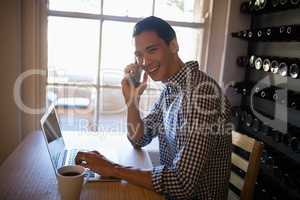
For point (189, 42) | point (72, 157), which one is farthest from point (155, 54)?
point (189, 42)

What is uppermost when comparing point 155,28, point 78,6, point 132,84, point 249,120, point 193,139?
point 78,6

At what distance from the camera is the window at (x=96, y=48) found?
207 centimetres

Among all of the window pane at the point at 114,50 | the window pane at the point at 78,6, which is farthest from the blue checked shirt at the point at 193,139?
the window pane at the point at 78,6

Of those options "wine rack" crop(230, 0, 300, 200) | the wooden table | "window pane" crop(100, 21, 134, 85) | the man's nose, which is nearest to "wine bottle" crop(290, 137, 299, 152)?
"wine rack" crop(230, 0, 300, 200)

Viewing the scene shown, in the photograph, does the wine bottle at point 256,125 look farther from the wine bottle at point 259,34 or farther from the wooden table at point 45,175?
the wooden table at point 45,175

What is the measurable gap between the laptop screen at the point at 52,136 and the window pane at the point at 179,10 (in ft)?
3.84

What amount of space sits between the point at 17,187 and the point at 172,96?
681 mm

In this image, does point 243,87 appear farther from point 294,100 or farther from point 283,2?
point 283,2

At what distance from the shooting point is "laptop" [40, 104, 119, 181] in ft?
3.62

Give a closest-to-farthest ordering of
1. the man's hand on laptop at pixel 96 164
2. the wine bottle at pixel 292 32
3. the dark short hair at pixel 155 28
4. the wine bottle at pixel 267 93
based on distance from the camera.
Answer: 1. the man's hand on laptop at pixel 96 164
2. the dark short hair at pixel 155 28
3. the wine bottle at pixel 292 32
4. the wine bottle at pixel 267 93

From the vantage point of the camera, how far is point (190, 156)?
968mm

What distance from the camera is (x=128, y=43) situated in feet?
7.13

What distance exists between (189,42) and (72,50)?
859 millimetres

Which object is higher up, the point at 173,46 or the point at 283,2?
the point at 283,2
